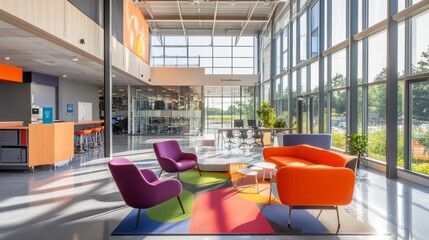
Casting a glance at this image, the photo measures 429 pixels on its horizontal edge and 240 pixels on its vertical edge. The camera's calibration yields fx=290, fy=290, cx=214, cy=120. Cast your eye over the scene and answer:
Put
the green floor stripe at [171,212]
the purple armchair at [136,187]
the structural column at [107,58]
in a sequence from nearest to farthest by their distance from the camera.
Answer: the purple armchair at [136,187]
the green floor stripe at [171,212]
the structural column at [107,58]

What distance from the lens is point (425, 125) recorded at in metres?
5.89

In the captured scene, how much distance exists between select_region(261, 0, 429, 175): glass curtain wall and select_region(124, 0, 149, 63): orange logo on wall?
7.12 m

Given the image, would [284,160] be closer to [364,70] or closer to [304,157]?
[304,157]

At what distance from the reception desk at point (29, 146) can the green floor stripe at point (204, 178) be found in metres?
3.56

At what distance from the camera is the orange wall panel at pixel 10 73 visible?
31.9 ft

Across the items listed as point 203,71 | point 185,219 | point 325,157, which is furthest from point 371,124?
point 203,71

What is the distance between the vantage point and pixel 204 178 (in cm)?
636

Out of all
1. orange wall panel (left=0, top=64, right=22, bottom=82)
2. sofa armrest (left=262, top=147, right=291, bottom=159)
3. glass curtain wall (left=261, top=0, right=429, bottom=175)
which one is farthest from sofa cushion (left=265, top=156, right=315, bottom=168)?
orange wall panel (left=0, top=64, right=22, bottom=82)

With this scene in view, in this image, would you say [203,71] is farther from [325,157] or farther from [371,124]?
[325,157]

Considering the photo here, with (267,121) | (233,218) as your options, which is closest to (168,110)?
(267,121)

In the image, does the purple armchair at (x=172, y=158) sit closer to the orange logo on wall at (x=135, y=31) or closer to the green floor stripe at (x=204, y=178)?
the green floor stripe at (x=204, y=178)

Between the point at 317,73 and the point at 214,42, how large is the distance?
1010 cm

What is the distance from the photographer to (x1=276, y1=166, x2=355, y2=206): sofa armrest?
3.61 metres

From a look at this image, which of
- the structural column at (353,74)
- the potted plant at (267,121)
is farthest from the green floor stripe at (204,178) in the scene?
the potted plant at (267,121)
